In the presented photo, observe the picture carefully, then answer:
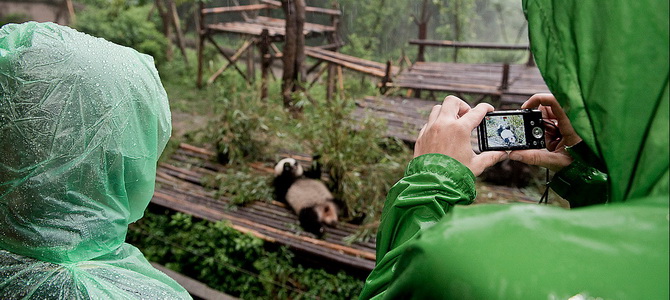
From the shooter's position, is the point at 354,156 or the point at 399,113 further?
the point at 399,113

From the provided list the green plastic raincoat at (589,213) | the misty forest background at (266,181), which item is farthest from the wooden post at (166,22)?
the green plastic raincoat at (589,213)

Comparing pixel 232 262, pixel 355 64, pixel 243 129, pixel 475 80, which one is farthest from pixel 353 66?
pixel 232 262

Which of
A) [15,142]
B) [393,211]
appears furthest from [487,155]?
[15,142]

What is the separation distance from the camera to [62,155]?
107 centimetres

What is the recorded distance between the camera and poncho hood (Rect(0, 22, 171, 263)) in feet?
3.45

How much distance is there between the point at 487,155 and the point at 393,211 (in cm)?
25

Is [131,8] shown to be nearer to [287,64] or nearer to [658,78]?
[287,64]

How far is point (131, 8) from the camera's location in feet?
38.2

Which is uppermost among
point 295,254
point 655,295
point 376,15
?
point 655,295

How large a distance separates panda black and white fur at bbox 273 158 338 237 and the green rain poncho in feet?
10.1

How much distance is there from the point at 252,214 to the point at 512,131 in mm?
3785

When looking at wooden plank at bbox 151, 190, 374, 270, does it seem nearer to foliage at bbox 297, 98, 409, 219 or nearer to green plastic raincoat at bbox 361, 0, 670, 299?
foliage at bbox 297, 98, 409, 219

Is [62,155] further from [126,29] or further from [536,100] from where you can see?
[126,29]

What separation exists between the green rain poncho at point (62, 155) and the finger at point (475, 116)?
740mm
